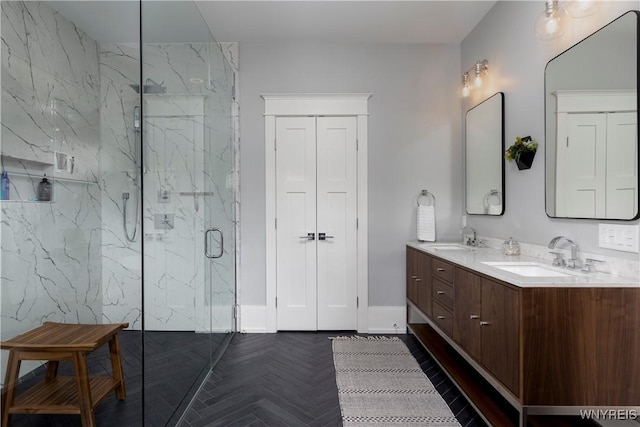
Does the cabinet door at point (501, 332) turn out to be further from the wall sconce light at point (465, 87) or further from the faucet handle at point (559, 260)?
the wall sconce light at point (465, 87)

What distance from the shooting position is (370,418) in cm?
191

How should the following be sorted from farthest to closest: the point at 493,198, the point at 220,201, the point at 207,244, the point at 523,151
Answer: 1. the point at 220,201
2. the point at 493,198
3. the point at 207,244
4. the point at 523,151

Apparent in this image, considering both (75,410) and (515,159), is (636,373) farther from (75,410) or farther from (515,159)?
(75,410)

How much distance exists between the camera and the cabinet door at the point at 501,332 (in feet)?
4.84

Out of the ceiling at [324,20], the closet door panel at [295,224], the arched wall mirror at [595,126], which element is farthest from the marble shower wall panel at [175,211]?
the arched wall mirror at [595,126]

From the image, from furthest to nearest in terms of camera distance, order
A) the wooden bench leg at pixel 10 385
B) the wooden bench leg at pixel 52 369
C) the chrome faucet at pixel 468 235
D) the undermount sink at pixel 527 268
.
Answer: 1. the chrome faucet at pixel 468 235
2. the undermount sink at pixel 527 268
3. the wooden bench leg at pixel 52 369
4. the wooden bench leg at pixel 10 385

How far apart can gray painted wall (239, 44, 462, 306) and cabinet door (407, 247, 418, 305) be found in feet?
0.66

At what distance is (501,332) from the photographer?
1.58 meters

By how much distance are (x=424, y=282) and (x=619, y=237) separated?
4.40 feet

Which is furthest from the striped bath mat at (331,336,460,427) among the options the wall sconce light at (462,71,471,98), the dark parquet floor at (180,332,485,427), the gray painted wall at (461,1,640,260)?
the wall sconce light at (462,71,471,98)

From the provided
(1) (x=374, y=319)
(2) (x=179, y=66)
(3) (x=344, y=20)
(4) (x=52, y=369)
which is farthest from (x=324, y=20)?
(4) (x=52, y=369)

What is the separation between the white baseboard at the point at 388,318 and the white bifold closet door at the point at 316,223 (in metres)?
0.19

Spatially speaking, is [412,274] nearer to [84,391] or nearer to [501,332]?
[501,332]

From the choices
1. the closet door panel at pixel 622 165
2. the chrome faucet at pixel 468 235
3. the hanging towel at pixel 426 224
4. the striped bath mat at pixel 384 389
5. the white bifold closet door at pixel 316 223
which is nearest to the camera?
the closet door panel at pixel 622 165
